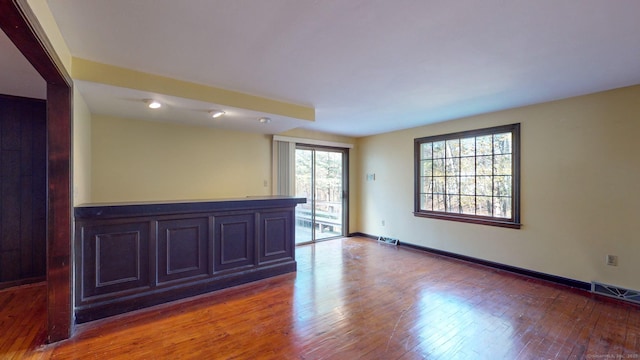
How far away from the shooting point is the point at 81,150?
274cm

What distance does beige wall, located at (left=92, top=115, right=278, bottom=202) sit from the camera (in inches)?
140

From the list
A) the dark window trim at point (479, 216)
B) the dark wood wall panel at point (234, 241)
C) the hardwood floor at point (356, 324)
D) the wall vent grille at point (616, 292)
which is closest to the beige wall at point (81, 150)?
the hardwood floor at point (356, 324)

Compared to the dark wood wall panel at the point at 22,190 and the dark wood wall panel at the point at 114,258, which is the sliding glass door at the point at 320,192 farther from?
the dark wood wall panel at the point at 22,190

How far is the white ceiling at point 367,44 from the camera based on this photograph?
1.69 metres

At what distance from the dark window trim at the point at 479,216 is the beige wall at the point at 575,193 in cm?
8

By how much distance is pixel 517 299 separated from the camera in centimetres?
305

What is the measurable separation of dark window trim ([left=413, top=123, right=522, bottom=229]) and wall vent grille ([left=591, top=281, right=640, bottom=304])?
3.25 feet

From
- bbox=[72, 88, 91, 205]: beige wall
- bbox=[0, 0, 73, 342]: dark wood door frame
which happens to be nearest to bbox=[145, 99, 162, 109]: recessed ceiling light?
bbox=[72, 88, 91, 205]: beige wall

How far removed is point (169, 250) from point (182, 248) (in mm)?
129

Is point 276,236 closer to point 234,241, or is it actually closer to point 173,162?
point 234,241

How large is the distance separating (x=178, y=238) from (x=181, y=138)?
1.76 meters

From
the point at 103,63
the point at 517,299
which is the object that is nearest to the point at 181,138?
the point at 103,63

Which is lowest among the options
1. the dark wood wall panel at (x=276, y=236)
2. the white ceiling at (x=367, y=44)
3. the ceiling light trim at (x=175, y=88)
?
the dark wood wall panel at (x=276, y=236)

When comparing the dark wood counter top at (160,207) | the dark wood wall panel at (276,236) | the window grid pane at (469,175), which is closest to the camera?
the dark wood counter top at (160,207)
